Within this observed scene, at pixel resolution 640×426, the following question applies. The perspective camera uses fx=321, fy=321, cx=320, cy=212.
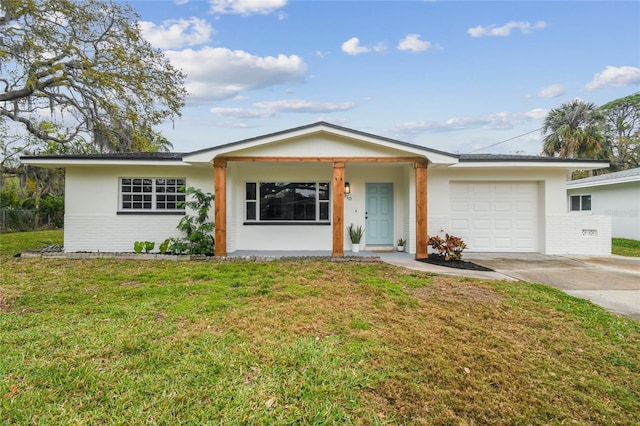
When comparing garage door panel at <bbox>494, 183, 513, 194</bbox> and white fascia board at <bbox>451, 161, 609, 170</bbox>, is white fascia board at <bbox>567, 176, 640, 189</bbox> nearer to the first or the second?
white fascia board at <bbox>451, 161, 609, 170</bbox>

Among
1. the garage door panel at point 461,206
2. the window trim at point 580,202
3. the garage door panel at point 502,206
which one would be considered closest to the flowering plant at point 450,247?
the garage door panel at point 461,206

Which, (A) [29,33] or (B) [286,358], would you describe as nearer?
(B) [286,358]

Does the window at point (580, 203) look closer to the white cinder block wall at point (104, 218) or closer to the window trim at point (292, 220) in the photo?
the window trim at point (292, 220)

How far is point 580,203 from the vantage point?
Answer: 16.1 m

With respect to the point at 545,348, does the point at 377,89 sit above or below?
above

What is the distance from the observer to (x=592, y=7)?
10656 millimetres

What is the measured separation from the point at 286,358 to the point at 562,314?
3.86 metres

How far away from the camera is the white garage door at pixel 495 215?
10.1 meters

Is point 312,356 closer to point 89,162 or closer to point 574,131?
point 89,162

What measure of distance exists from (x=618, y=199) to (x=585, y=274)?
32.7 feet

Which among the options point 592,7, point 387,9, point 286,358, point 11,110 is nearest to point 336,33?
point 387,9

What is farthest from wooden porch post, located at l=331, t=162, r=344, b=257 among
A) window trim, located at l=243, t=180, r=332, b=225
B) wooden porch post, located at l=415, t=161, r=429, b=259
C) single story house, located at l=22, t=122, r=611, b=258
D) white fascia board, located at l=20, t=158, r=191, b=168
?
white fascia board, located at l=20, t=158, r=191, b=168

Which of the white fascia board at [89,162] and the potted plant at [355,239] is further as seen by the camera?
the potted plant at [355,239]

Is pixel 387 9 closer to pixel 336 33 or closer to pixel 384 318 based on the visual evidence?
pixel 336 33
